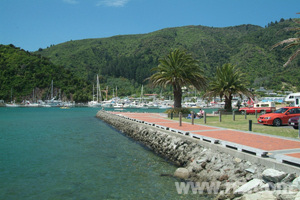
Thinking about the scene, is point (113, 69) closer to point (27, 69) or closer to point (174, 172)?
point (27, 69)

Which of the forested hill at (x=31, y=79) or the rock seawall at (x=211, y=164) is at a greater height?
the forested hill at (x=31, y=79)

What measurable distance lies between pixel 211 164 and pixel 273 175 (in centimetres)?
345

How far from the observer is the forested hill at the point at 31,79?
141625 millimetres

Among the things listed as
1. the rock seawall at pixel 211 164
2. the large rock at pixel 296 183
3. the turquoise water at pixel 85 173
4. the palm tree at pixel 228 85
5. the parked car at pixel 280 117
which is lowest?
the turquoise water at pixel 85 173

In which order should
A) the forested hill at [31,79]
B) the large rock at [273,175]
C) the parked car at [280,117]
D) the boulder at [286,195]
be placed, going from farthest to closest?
the forested hill at [31,79] → the parked car at [280,117] → the large rock at [273,175] → the boulder at [286,195]

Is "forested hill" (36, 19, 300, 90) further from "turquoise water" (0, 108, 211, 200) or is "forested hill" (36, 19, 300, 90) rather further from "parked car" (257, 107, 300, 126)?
"turquoise water" (0, 108, 211, 200)

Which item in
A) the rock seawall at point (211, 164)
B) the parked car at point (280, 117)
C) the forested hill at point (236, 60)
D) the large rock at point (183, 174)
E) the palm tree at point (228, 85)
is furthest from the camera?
the forested hill at point (236, 60)

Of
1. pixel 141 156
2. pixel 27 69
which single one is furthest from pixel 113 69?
pixel 141 156

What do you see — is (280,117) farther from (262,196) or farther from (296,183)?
(262,196)

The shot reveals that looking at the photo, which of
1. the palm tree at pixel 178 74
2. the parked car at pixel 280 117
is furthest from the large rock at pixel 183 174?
the palm tree at pixel 178 74

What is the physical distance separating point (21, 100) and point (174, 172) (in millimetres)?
148038

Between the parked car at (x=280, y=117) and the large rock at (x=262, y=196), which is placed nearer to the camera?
the large rock at (x=262, y=196)

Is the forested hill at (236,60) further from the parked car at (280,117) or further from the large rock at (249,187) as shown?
the large rock at (249,187)

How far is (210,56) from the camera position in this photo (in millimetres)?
165625
